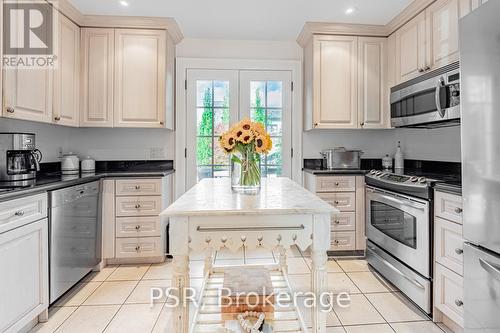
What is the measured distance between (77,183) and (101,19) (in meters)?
1.71

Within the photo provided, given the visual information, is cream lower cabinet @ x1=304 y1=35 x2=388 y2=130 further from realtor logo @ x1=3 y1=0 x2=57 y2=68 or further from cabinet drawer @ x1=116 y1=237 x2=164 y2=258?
realtor logo @ x1=3 y1=0 x2=57 y2=68

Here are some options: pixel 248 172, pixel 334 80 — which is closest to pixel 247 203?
pixel 248 172

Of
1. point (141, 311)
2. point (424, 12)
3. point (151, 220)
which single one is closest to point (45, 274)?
point (141, 311)

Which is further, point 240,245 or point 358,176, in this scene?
point 358,176

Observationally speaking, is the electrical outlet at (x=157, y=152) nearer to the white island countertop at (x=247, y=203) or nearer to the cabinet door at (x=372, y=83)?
the white island countertop at (x=247, y=203)

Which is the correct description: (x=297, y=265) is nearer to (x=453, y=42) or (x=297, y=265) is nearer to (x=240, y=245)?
(x=240, y=245)

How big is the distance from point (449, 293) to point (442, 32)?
201cm

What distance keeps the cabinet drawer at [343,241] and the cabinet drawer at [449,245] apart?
3.68 feet

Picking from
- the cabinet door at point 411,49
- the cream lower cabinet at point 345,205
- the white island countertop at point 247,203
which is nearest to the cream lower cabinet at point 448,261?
the white island countertop at point 247,203

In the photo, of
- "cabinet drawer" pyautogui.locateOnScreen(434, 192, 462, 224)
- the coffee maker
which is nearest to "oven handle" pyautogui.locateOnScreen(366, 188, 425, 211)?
"cabinet drawer" pyautogui.locateOnScreen(434, 192, 462, 224)

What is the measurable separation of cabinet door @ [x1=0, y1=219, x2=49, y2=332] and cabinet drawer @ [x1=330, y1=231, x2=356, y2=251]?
8.21ft

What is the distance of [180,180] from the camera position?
3541 millimetres

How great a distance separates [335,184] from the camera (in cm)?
304

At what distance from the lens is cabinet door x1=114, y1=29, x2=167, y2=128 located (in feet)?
9.93
